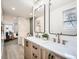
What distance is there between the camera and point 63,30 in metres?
2.34

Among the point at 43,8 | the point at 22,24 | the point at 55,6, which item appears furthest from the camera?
the point at 22,24

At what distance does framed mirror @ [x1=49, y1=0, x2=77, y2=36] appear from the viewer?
2.02 m

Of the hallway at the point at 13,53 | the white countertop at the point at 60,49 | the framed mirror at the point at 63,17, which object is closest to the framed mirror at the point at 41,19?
the framed mirror at the point at 63,17

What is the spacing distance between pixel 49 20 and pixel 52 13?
0.81 feet

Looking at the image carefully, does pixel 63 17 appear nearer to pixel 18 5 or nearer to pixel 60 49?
pixel 60 49

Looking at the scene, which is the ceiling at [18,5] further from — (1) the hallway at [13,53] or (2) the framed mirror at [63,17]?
(2) the framed mirror at [63,17]

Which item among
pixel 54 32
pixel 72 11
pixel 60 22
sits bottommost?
pixel 54 32

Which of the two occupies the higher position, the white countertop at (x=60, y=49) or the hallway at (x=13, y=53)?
the white countertop at (x=60, y=49)

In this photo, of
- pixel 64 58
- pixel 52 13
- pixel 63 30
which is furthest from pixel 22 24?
pixel 64 58

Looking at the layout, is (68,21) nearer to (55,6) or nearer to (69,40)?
(69,40)

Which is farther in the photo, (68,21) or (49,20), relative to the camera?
(49,20)

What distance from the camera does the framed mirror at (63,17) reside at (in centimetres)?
202

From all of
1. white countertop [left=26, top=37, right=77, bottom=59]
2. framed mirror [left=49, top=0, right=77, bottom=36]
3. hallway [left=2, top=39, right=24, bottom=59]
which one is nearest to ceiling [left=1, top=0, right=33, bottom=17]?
hallway [left=2, top=39, right=24, bottom=59]

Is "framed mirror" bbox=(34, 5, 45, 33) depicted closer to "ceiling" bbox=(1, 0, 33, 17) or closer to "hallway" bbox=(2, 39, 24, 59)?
"ceiling" bbox=(1, 0, 33, 17)
